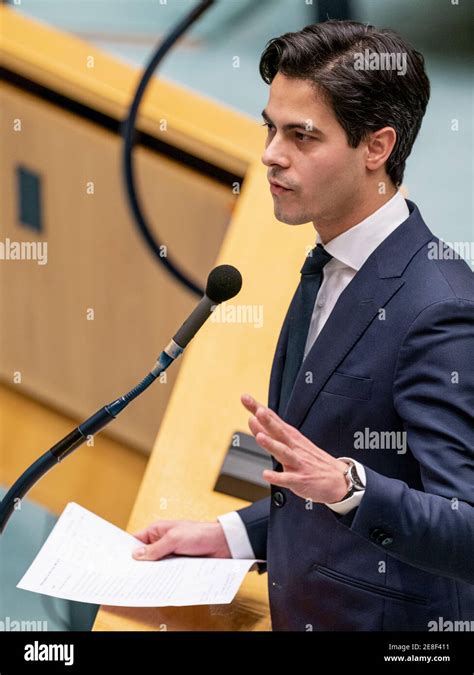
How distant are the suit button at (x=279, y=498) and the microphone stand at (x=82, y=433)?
0.20m

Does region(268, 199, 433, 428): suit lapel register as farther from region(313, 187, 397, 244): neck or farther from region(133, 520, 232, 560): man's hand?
region(133, 520, 232, 560): man's hand

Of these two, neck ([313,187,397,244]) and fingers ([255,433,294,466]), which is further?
neck ([313,187,397,244])

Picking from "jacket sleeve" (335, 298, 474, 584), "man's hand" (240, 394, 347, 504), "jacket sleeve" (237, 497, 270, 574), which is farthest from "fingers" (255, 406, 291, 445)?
"jacket sleeve" (237, 497, 270, 574)

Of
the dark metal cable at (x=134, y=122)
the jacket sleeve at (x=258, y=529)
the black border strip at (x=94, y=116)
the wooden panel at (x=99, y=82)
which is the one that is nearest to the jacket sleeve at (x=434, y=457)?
the jacket sleeve at (x=258, y=529)

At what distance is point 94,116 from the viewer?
2635mm

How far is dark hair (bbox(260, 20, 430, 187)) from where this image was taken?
1.25 meters

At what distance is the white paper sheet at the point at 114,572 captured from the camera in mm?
1355

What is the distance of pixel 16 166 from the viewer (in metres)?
2.79

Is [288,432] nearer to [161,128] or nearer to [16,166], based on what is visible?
[161,128]

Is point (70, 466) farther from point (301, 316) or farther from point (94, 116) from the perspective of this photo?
point (301, 316)

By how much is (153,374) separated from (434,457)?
0.33m

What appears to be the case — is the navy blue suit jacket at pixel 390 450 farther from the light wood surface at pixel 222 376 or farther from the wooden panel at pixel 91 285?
the wooden panel at pixel 91 285

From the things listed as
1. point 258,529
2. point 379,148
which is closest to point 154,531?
point 258,529
